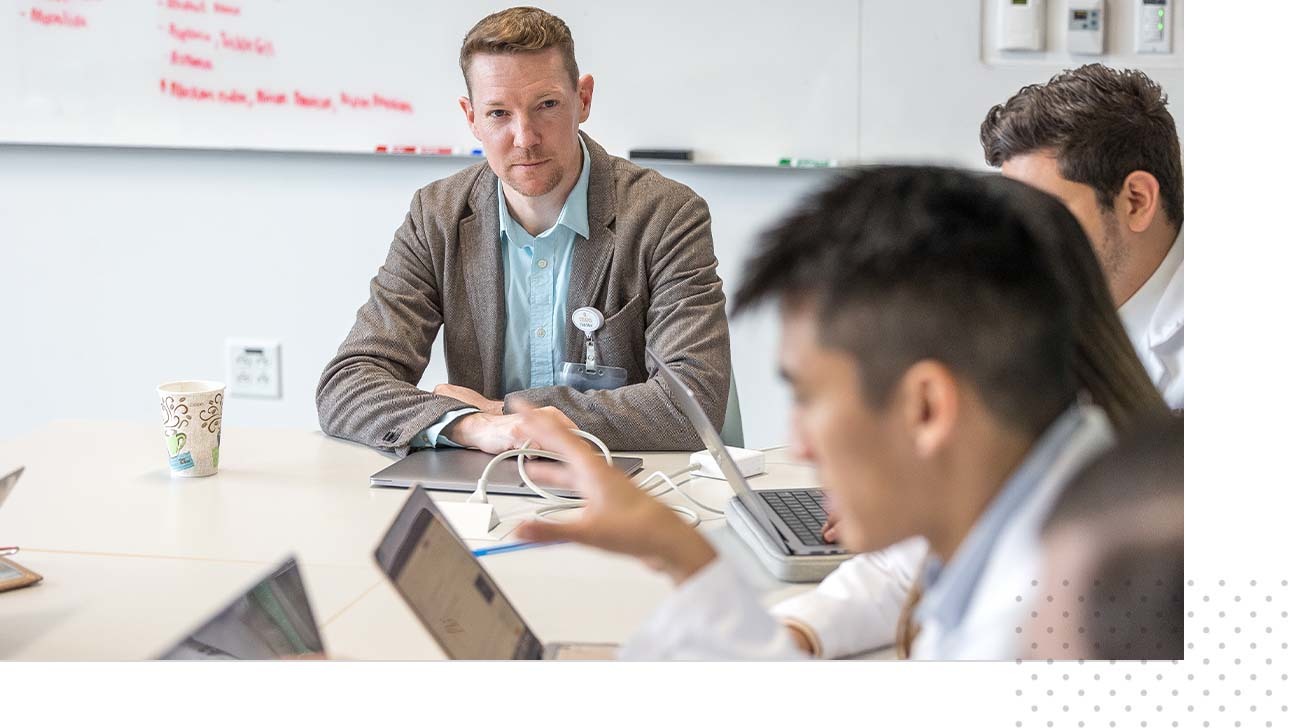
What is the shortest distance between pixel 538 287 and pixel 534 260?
1.6 inches

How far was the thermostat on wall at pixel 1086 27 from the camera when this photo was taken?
7.02ft

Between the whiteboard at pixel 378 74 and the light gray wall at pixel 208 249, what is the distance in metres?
0.06

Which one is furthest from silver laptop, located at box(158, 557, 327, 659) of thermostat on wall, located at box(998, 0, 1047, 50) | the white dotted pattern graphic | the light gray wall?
thermostat on wall, located at box(998, 0, 1047, 50)

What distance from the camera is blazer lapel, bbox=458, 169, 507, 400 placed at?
172 cm

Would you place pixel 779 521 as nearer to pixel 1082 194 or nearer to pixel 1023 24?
pixel 1082 194

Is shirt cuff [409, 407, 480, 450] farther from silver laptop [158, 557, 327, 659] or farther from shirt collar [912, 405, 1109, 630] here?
shirt collar [912, 405, 1109, 630]

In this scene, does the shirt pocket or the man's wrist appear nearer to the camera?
the man's wrist

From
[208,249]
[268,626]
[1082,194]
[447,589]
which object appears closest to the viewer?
[447,589]

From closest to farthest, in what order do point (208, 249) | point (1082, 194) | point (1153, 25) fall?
1. point (1082, 194)
2. point (1153, 25)
3. point (208, 249)

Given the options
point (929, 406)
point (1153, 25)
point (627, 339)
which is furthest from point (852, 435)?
→ point (1153, 25)

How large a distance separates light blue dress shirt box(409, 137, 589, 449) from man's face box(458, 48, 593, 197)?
1.9 inches

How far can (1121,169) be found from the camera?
121cm

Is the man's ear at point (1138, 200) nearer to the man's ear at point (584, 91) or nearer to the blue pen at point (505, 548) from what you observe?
the blue pen at point (505, 548)
